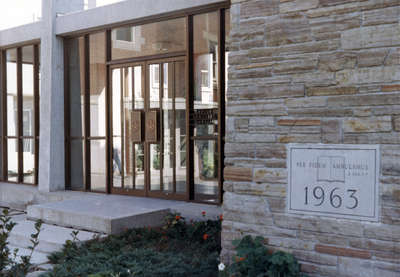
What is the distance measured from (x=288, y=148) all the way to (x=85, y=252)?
277cm

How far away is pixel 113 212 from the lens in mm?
6391

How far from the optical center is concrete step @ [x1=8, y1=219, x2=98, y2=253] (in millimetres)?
5703

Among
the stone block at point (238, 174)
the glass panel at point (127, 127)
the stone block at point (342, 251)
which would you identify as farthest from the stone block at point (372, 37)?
the glass panel at point (127, 127)

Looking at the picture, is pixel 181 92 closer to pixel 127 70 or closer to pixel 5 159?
pixel 127 70

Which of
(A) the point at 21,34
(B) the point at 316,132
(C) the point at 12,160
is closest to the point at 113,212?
(B) the point at 316,132

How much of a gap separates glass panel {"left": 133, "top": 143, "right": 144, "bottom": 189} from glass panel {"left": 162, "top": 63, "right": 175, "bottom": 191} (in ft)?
1.75

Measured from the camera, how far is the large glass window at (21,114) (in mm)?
9766

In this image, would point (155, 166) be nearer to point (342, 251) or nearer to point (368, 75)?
point (342, 251)

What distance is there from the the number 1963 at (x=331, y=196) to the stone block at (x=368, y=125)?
46 cm

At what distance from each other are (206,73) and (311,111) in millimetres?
3534

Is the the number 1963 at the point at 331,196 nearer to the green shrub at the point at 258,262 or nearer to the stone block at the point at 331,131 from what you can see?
the stone block at the point at 331,131

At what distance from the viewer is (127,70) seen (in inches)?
320

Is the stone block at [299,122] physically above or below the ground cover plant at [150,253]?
above

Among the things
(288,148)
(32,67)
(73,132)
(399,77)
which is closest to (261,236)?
(288,148)
